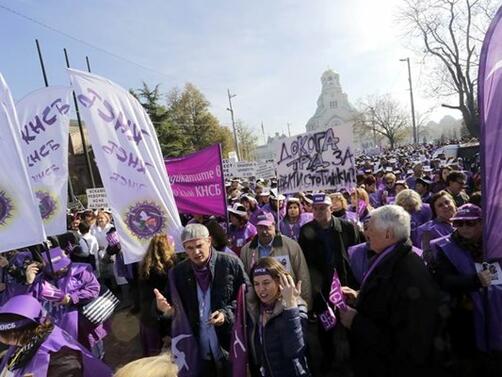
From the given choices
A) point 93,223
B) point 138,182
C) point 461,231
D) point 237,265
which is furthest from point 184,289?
point 93,223

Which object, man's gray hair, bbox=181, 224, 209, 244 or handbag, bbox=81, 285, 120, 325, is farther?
handbag, bbox=81, 285, 120, 325

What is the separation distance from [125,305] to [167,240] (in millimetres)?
3881

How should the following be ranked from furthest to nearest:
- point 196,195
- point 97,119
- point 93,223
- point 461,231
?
point 93,223 → point 196,195 → point 97,119 → point 461,231

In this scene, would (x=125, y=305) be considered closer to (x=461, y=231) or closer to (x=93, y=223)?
(x=93, y=223)

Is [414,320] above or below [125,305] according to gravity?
above

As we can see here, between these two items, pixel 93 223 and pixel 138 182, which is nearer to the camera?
pixel 138 182

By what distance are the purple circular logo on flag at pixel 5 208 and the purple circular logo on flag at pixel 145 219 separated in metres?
1.01

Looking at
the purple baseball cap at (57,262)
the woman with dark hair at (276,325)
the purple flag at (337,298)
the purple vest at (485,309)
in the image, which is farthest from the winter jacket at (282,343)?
the purple baseball cap at (57,262)

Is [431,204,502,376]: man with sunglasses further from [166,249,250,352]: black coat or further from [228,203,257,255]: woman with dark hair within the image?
[228,203,257,255]: woman with dark hair

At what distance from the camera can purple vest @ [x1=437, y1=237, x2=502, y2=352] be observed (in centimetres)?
275

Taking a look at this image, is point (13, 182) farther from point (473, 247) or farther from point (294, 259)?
point (473, 247)

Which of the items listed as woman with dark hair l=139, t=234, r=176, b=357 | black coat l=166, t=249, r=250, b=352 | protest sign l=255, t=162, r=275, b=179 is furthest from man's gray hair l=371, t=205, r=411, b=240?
protest sign l=255, t=162, r=275, b=179

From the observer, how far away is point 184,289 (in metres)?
3.19

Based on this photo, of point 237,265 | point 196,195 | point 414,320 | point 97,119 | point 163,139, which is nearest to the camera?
point 414,320
